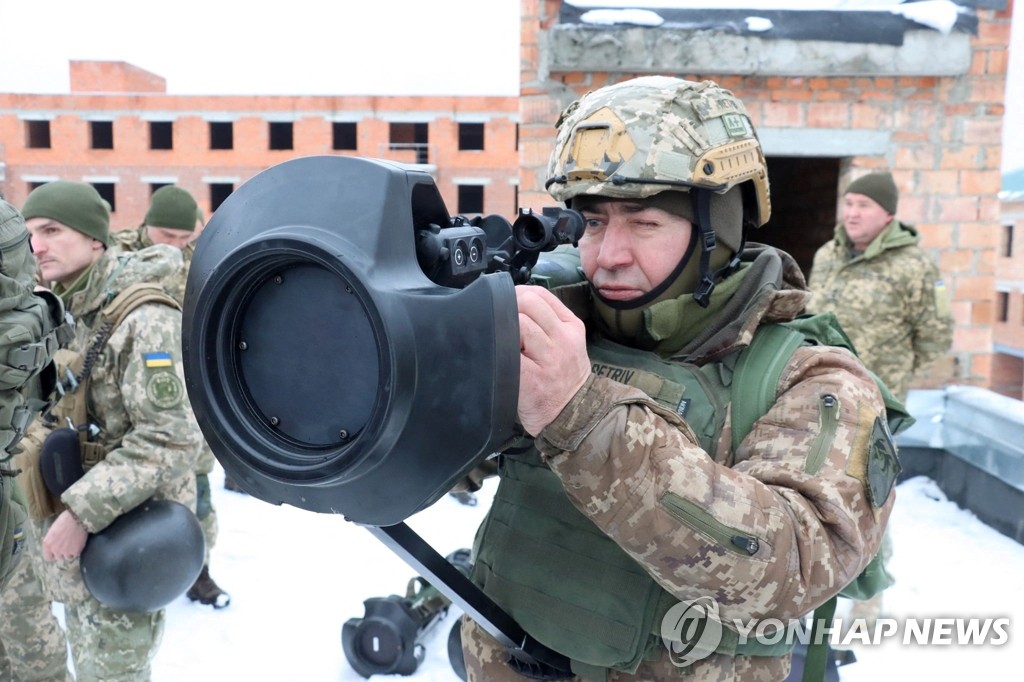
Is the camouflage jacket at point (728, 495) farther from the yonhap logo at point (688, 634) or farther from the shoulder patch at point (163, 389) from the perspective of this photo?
the shoulder patch at point (163, 389)

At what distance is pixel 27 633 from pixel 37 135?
97.4 feet

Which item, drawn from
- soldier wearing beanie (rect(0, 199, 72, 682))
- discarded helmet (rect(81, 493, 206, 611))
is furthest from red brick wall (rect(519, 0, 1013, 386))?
soldier wearing beanie (rect(0, 199, 72, 682))

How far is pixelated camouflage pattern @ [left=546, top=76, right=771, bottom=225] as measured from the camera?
1.33 m

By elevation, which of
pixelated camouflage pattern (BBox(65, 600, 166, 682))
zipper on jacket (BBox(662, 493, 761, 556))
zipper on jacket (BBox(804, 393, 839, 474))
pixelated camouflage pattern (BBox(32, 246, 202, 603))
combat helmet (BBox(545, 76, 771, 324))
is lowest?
pixelated camouflage pattern (BBox(65, 600, 166, 682))

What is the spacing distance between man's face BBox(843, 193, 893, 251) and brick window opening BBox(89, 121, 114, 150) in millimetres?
27855

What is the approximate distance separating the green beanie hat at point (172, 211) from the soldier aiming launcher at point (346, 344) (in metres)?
4.56

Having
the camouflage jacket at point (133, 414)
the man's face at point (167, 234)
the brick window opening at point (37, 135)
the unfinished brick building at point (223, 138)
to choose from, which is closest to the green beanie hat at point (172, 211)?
the man's face at point (167, 234)

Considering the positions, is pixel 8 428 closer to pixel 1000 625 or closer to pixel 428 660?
pixel 428 660

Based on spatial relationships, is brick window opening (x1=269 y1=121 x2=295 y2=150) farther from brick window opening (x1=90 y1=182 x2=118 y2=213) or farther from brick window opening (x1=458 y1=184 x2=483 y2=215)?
brick window opening (x1=458 y1=184 x2=483 y2=215)

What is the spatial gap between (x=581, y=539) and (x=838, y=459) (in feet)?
1.43

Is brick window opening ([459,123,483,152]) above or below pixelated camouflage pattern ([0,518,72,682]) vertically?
above

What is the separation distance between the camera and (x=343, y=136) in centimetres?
2639

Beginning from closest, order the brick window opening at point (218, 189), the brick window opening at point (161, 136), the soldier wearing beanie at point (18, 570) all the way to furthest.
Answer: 1. the soldier wearing beanie at point (18, 570)
2. the brick window opening at point (218, 189)
3. the brick window opening at point (161, 136)

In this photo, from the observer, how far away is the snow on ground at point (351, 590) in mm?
3453
